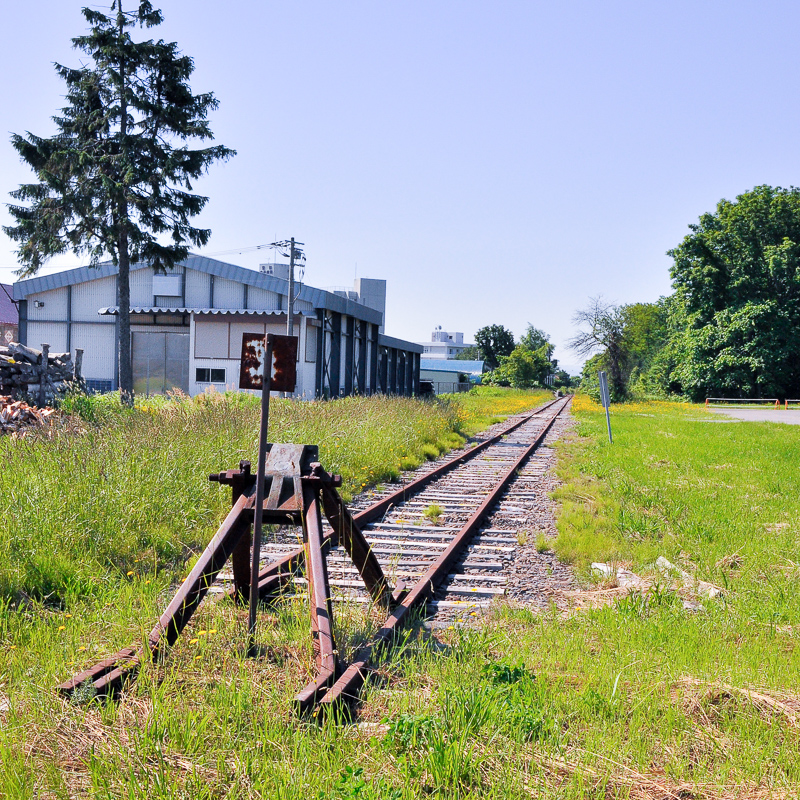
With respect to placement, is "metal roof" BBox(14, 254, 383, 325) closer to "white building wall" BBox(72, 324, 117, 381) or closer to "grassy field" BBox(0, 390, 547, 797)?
"white building wall" BBox(72, 324, 117, 381)

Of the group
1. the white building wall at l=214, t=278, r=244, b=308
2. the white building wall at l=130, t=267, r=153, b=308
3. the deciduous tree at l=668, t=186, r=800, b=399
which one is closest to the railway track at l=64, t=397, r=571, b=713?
the white building wall at l=214, t=278, r=244, b=308

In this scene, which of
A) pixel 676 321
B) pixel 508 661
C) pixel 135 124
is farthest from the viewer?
pixel 676 321

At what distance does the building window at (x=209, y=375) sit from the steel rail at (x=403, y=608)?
24.8m

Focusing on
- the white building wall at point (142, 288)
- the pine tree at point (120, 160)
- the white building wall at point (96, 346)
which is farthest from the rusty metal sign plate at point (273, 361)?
the white building wall at point (142, 288)

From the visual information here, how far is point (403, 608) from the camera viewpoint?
4996mm

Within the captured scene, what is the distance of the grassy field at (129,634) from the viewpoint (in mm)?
3010

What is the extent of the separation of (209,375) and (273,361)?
96.8 ft

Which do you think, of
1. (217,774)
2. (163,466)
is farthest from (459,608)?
(163,466)

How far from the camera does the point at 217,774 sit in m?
3.01

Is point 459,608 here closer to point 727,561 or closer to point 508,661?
point 508,661

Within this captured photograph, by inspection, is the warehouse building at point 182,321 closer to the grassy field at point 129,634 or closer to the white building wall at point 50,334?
the white building wall at point 50,334

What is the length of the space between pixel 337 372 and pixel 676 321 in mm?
39273

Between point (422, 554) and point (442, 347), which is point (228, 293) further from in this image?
point (442, 347)

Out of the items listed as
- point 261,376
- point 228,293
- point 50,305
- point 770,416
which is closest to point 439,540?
point 261,376
